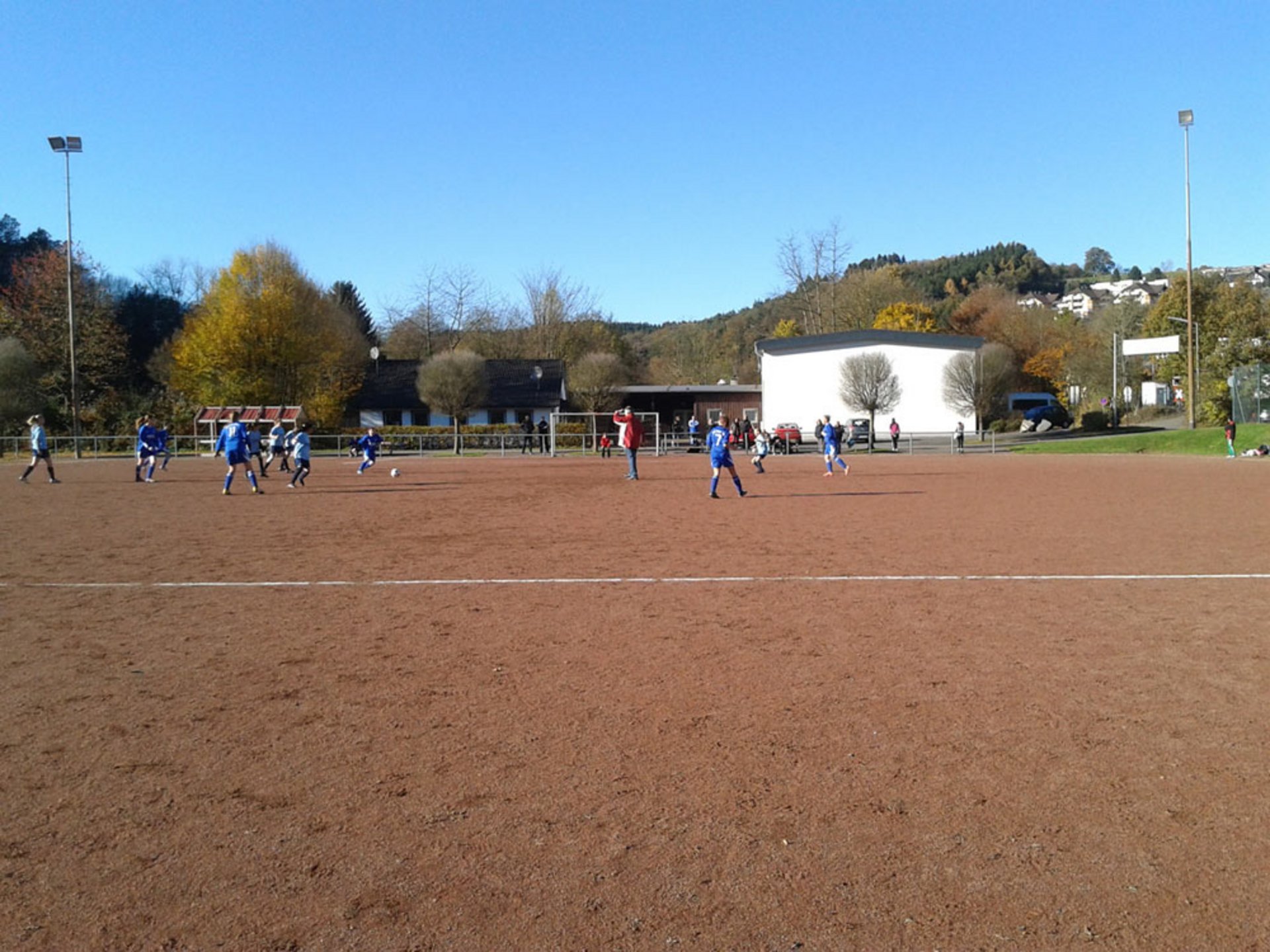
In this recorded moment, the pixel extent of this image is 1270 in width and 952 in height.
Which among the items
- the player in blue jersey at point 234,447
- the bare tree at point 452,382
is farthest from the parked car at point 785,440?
the player in blue jersey at point 234,447

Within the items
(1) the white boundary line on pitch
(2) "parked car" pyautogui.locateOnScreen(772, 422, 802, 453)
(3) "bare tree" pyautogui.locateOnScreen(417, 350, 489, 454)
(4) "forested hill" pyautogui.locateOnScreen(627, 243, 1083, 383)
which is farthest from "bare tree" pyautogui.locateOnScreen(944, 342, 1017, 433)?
(1) the white boundary line on pitch

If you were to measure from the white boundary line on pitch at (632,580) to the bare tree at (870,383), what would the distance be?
158 ft

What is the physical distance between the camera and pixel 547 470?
1451 inches

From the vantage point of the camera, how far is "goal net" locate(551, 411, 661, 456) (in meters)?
51.2

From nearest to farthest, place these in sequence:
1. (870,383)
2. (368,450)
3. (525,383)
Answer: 1. (368,450)
2. (870,383)
3. (525,383)

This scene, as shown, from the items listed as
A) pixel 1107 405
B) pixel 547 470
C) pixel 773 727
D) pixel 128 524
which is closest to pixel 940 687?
pixel 773 727

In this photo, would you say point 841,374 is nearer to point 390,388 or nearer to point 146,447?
point 390,388

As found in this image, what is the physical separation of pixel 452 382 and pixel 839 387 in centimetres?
2412

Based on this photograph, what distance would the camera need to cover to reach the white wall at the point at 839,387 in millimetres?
63656

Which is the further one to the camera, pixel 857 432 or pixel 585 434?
pixel 857 432

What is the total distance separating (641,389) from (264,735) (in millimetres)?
66386

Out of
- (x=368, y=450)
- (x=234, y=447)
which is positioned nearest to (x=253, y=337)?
(x=368, y=450)

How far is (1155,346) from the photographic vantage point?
5828 centimetres

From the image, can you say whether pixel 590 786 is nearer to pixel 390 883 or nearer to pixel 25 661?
pixel 390 883
